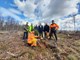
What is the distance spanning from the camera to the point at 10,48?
45.3ft

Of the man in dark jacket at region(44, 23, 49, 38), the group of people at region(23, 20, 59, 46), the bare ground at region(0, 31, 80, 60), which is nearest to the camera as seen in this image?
the bare ground at region(0, 31, 80, 60)

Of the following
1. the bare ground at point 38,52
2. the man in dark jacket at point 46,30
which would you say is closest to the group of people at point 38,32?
the man in dark jacket at point 46,30

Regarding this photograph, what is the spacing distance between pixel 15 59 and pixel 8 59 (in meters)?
0.45

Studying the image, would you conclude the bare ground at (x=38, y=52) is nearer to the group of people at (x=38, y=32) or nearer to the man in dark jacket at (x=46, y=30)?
the group of people at (x=38, y=32)

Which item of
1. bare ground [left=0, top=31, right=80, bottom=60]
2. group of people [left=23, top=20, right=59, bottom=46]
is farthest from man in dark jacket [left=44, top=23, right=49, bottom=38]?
bare ground [left=0, top=31, right=80, bottom=60]

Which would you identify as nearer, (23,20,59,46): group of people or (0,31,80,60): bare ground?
(0,31,80,60): bare ground

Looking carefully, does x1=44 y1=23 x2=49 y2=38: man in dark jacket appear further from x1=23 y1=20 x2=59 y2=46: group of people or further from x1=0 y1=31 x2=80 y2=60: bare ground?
x1=0 y1=31 x2=80 y2=60: bare ground

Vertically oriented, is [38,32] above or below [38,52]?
above

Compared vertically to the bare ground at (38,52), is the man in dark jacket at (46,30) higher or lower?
higher

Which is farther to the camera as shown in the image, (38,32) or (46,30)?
(38,32)

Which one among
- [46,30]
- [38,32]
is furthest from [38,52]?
[38,32]

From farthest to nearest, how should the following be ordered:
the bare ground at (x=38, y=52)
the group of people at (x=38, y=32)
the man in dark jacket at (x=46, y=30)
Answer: the man in dark jacket at (x=46, y=30) → the group of people at (x=38, y=32) → the bare ground at (x=38, y=52)

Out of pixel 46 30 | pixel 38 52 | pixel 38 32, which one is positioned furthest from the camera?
pixel 38 32

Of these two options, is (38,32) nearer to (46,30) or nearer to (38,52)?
(46,30)
